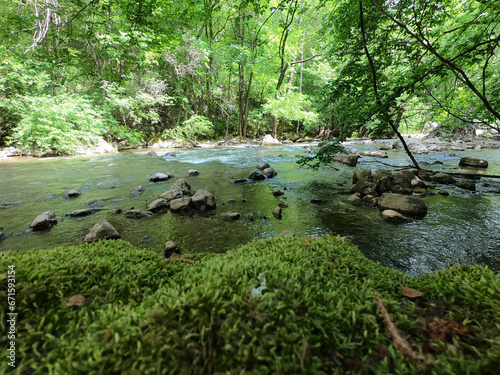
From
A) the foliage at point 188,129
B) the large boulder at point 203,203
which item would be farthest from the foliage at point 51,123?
the large boulder at point 203,203

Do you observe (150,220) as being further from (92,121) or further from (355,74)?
(92,121)

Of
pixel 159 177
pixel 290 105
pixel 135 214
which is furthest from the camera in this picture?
pixel 290 105

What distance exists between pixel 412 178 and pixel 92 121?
69.2 ft

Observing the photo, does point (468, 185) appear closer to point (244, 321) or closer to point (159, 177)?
point (244, 321)

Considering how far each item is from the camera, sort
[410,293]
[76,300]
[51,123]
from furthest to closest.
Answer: [51,123], [410,293], [76,300]

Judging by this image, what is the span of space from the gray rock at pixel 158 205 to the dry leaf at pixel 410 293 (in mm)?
5096

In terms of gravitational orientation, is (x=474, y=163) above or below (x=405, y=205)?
above

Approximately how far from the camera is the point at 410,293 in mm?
1515

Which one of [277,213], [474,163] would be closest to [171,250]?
[277,213]

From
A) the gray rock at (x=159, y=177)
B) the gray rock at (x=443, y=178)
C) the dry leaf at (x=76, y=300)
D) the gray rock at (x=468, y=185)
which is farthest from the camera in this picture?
the gray rock at (x=159, y=177)

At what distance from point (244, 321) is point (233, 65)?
23.3m

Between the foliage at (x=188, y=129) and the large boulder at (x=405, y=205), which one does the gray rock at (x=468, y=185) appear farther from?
the foliage at (x=188, y=129)

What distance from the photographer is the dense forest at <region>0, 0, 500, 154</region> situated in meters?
4.41

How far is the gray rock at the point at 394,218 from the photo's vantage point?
4.36 meters
